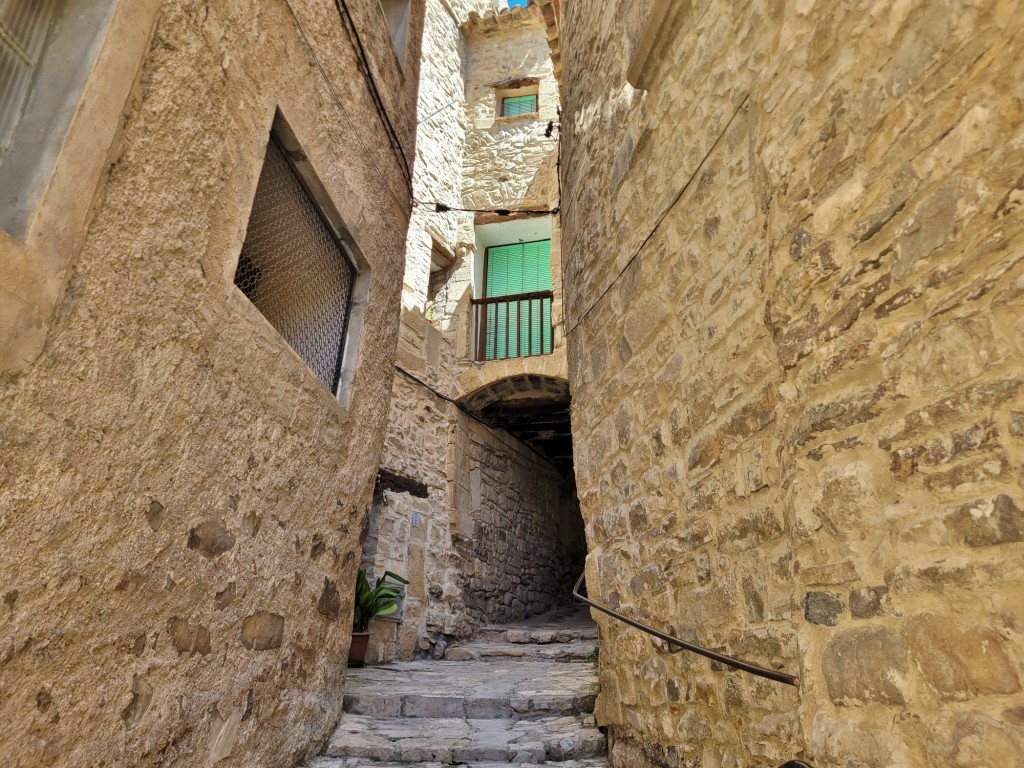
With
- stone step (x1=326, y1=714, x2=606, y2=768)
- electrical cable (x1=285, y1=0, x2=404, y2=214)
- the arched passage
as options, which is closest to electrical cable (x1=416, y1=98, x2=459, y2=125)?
the arched passage

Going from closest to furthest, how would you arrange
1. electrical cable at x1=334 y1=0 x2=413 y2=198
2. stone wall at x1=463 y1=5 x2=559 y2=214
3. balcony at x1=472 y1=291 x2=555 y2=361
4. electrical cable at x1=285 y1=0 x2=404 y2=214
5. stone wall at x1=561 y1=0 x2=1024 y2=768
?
1. stone wall at x1=561 y1=0 x2=1024 y2=768
2. electrical cable at x1=285 y1=0 x2=404 y2=214
3. electrical cable at x1=334 y1=0 x2=413 y2=198
4. balcony at x1=472 y1=291 x2=555 y2=361
5. stone wall at x1=463 y1=5 x2=559 y2=214

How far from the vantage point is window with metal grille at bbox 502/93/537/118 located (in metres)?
11.4

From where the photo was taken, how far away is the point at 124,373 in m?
1.89

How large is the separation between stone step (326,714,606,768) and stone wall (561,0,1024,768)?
1.56 feet

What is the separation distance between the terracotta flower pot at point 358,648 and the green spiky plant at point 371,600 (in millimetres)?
123

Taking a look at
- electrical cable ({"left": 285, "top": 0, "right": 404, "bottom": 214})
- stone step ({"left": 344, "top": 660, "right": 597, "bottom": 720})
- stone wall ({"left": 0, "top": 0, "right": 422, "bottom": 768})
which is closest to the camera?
stone wall ({"left": 0, "top": 0, "right": 422, "bottom": 768})

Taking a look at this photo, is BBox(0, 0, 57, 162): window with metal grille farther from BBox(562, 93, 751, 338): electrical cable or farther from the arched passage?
the arched passage

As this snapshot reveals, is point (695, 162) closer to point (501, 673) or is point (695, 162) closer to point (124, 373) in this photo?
point (124, 373)

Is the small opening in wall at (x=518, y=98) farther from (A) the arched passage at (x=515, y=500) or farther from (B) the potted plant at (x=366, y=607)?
(B) the potted plant at (x=366, y=607)

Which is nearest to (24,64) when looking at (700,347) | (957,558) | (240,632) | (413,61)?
(240,632)

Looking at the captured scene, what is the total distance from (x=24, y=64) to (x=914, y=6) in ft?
7.01

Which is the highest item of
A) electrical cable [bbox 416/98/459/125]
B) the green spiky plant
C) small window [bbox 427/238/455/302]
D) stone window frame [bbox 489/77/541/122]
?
stone window frame [bbox 489/77/541/122]

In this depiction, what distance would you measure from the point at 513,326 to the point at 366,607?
446 centimetres

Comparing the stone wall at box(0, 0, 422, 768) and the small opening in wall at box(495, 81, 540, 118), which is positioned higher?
the small opening in wall at box(495, 81, 540, 118)
